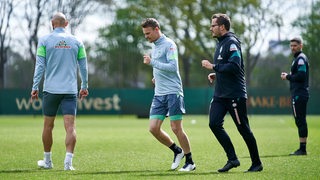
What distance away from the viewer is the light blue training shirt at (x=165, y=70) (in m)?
9.98

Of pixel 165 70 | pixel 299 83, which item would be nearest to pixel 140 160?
pixel 165 70

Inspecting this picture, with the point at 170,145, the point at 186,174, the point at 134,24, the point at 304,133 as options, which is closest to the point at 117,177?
the point at 186,174

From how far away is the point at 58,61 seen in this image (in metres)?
10.0

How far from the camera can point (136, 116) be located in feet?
125

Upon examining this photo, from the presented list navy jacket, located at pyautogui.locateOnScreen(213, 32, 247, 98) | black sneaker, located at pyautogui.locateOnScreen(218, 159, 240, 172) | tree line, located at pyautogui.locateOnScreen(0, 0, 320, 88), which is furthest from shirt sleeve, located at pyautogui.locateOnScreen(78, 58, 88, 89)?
tree line, located at pyautogui.locateOnScreen(0, 0, 320, 88)

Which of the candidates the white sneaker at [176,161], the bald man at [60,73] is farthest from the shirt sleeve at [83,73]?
the white sneaker at [176,161]

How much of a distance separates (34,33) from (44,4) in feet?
6.42

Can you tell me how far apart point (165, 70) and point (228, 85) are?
88 centimetres

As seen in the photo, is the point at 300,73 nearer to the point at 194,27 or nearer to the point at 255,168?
the point at 255,168

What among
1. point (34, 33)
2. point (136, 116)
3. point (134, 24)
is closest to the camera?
point (136, 116)

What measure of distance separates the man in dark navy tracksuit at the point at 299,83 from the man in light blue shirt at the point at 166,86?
310 cm

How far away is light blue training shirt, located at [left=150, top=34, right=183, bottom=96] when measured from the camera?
393 inches

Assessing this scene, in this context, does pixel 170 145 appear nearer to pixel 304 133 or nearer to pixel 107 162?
pixel 107 162

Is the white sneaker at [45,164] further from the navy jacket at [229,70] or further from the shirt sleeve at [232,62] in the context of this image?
the shirt sleeve at [232,62]
